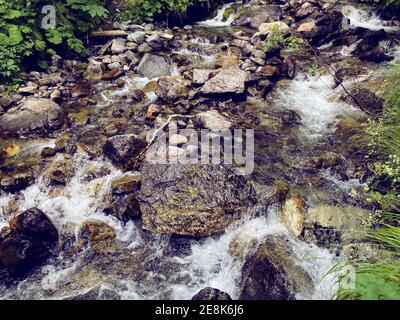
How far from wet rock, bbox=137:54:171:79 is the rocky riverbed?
4cm

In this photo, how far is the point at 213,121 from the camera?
7.49 meters

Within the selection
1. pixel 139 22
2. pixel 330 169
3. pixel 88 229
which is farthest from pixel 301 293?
pixel 139 22

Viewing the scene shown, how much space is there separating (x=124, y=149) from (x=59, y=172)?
53.6 inches

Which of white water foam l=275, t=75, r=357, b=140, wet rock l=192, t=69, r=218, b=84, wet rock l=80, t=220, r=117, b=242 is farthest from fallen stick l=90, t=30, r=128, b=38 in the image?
wet rock l=80, t=220, r=117, b=242

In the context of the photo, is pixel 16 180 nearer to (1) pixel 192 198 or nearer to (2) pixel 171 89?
(1) pixel 192 198

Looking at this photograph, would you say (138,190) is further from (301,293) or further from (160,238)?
(301,293)

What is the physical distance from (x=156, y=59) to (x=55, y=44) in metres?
2.98

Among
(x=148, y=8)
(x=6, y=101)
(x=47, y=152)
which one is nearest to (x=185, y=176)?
(x=47, y=152)

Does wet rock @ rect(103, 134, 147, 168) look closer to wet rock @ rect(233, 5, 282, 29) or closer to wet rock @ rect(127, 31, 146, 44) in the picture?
wet rock @ rect(127, 31, 146, 44)

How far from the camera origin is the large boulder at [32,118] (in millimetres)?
7613

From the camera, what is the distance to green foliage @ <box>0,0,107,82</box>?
864 centimetres

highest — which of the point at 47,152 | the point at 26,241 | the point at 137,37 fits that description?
the point at 137,37

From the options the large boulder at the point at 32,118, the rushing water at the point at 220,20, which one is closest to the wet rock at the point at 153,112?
the large boulder at the point at 32,118

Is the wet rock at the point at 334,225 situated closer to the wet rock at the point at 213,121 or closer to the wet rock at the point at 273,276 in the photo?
the wet rock at the point at 273,276
